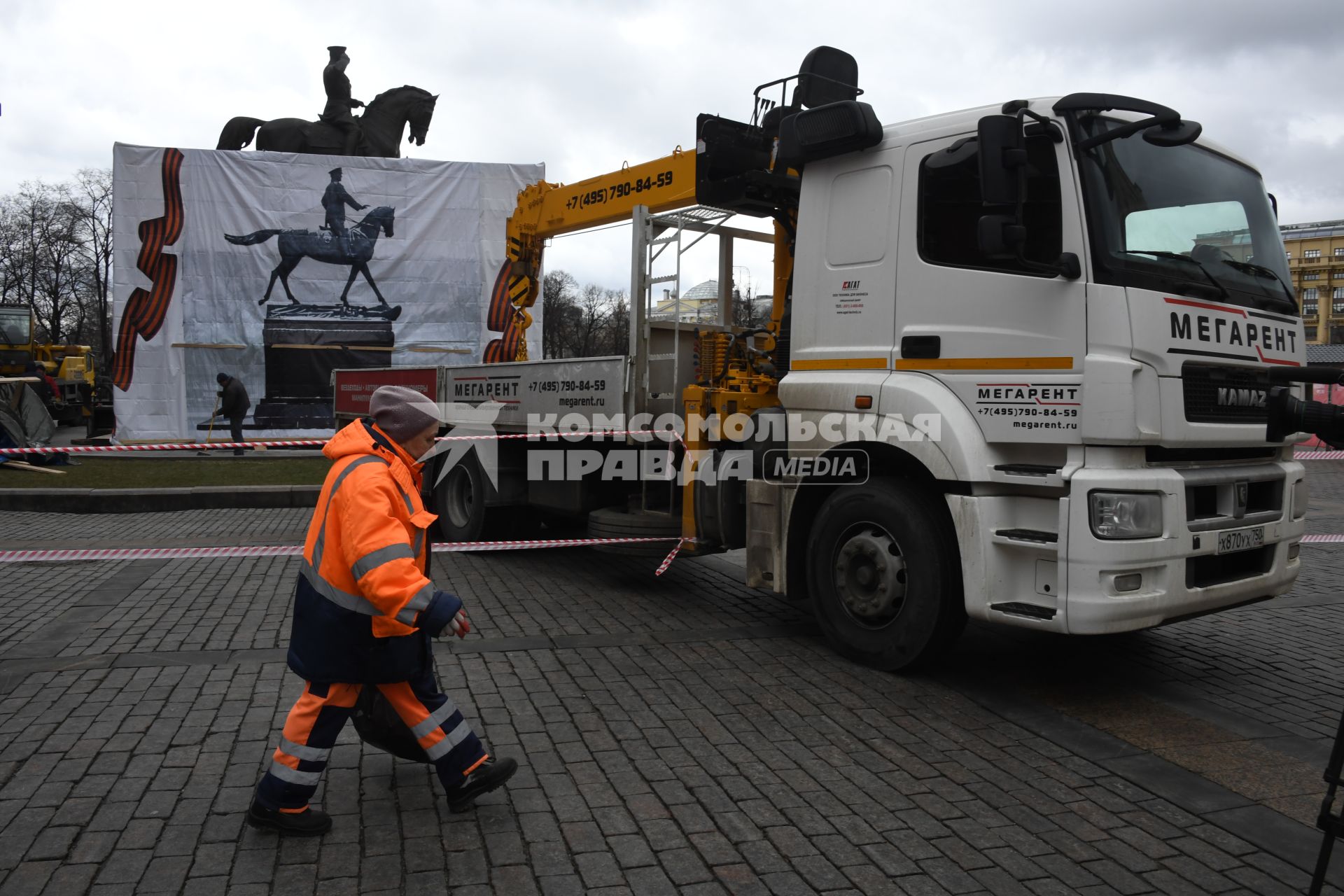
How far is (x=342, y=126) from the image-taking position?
2462 centimetres

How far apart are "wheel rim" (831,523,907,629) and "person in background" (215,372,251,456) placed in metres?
16.7

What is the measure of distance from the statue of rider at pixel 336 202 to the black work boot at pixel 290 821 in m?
20.7

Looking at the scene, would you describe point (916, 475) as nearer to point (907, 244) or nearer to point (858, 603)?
point (858, 603)

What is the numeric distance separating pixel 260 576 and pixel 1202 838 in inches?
259

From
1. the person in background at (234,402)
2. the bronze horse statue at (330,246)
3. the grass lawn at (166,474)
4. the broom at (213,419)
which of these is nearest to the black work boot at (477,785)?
the grass lawn at (166,474)

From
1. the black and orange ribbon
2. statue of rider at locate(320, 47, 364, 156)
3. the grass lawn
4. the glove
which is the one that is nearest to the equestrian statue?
statue of rider at locate(320, 47, 364, 156)

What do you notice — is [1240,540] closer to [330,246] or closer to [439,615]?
[439,615]

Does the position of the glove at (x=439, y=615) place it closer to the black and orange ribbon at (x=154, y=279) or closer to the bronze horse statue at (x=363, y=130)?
the black and orange ribbon at (x=154, y=279)

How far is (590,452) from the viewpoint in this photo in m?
7.80

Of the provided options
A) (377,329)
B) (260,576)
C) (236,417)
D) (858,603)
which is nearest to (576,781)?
(858,603)

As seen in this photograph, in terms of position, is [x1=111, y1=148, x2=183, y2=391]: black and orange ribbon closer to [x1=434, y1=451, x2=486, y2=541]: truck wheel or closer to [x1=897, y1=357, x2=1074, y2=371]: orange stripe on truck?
[x1=434, y1=451, x2=486, y2=541]: truck wheel

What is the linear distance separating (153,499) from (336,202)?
1207cm

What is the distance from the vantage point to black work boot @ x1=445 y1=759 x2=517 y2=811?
357 cm

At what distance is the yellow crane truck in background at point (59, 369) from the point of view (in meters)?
26.5
